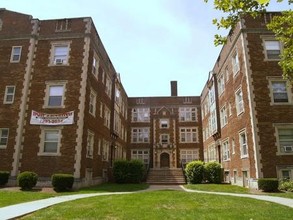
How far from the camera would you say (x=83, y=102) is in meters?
19.9

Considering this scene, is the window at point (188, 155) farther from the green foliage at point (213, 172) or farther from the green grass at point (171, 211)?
the green grass at point (171, 211)

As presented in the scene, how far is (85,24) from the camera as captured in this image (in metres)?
21.9

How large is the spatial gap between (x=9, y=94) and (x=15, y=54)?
11.4 feet

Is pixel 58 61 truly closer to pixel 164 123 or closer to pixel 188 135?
pixel 164 123

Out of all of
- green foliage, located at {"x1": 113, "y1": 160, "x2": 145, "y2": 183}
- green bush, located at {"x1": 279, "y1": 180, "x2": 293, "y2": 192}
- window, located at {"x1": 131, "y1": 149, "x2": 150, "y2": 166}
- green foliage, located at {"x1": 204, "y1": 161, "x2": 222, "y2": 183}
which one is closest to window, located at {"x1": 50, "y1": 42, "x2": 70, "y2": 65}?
green foliage, located at {"x1": 113, "y1": 160, "x2": 145, "y2": 183}

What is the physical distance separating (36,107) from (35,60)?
409cm

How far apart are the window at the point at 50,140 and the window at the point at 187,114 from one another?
26.0 meters

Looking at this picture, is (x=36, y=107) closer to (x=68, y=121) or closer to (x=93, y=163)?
(x=68, y=121)

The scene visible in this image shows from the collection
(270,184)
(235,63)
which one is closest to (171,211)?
(270,184)

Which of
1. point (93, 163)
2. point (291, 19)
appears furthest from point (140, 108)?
point (291, 19)

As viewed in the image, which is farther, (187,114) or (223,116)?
(187,114)

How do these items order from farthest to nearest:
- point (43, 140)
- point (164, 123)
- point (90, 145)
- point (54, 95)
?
point (164, 123), point (90, 145), point (54, 95), point (43, 140)

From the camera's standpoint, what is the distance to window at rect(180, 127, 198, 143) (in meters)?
41.4

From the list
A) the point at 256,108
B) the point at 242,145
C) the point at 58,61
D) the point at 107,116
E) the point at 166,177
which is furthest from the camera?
the point at 166,177
